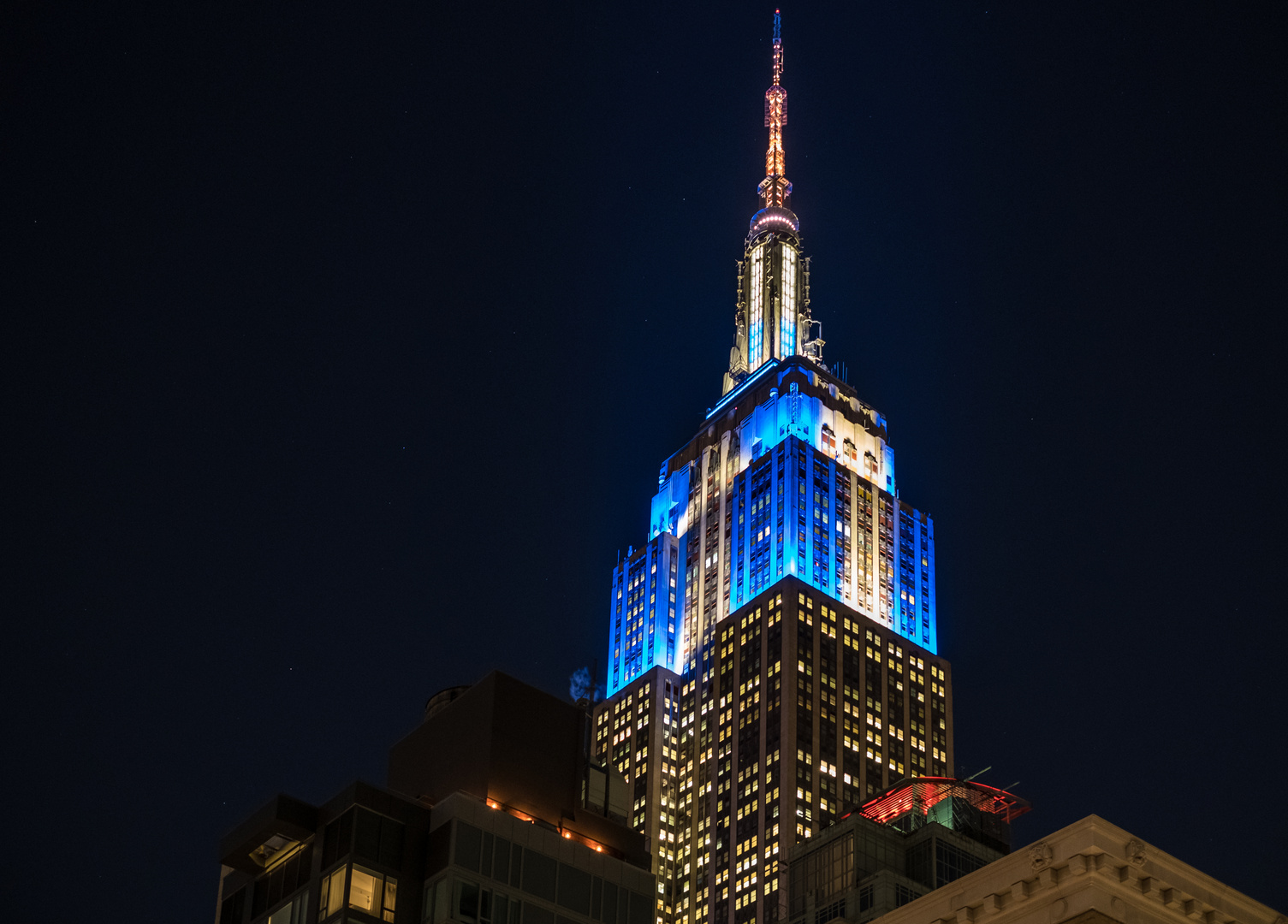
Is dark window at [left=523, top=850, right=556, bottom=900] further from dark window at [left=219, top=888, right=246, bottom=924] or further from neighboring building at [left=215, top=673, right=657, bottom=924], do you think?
dark window at [left=219, top=888, right=246, bottom=924]

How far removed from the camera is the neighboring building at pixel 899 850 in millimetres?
153000

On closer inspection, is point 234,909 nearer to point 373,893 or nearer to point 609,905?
point 373,893

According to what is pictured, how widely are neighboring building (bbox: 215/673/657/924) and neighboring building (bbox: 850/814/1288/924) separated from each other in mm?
24703

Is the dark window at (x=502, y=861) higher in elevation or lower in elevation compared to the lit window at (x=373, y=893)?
higher

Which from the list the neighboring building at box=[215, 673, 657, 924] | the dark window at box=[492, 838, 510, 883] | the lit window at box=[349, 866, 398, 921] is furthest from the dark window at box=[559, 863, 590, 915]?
the lit window at box=[349, 866, 398, 921]

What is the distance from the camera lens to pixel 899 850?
159875mm

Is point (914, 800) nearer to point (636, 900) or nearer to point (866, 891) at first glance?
point (866, 891)

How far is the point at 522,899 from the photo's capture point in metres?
83.6

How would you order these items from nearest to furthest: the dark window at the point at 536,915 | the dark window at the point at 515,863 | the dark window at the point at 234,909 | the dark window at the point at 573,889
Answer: the dark window at the point at 536,915
the dark window at the point at 515,863
the dark window at the point at 573,889
the dark window at the point at 234,909

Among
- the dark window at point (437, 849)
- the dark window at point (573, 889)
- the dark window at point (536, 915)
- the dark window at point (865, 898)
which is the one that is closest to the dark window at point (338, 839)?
the dark window at point (437, 849)

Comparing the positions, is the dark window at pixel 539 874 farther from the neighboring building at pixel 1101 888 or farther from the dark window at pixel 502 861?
the neighboring building at pixel 1101 888

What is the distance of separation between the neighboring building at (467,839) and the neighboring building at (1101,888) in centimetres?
2470

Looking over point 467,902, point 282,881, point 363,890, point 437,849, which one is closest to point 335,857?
point 363,890

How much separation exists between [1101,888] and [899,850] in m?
100
